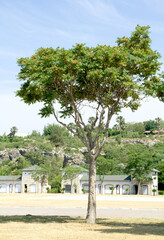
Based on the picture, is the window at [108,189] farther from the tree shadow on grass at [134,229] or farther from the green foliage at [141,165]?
the tree shadow on grass at [134,229]

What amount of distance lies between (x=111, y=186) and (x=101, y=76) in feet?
238

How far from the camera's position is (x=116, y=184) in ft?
282

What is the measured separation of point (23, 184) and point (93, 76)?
80.2 m

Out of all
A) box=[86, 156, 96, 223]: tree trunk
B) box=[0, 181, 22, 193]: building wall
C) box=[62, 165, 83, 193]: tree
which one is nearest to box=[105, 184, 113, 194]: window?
box=[62, 165, 83, 193]: tree

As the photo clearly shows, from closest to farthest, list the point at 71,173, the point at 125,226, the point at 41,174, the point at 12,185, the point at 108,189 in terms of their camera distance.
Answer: the point at 125,226 → the point at 71,173 → the point at 41,174 → the point at 108,189 → the point at 12,185

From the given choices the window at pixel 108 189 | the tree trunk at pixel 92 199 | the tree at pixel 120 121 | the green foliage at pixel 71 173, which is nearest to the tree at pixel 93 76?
the tree trunk at pixel 92 199

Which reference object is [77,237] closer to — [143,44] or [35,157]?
[143,44]

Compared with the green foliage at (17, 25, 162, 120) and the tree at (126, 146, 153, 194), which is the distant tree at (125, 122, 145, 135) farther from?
the green foliage at (17, 25, 162, 120)

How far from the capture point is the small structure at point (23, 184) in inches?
3585

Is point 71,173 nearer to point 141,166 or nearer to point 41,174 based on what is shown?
point 41,174

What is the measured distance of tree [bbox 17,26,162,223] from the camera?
58.7 ft

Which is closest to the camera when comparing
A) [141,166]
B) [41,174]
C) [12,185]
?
[141,166]

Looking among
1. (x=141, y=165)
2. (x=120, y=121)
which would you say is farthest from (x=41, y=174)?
(x=120, y=121)

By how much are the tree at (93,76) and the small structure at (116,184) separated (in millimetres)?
63517
